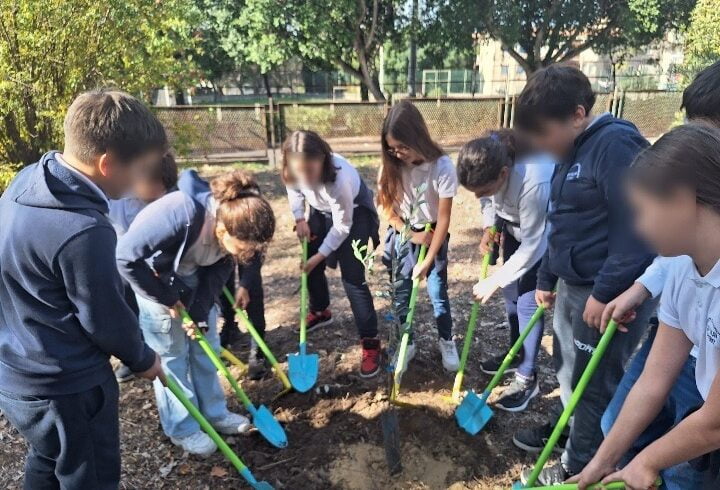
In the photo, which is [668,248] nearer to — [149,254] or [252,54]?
[149,254]

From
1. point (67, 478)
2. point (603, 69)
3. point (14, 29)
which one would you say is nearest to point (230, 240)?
point (67, 478)

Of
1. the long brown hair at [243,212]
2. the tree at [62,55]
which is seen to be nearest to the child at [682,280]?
the long brown hair at [243,212]

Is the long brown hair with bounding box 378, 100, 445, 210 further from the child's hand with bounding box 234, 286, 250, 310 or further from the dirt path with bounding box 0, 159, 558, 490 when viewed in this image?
the dirt path with bounding box 0, 159, 558, 490

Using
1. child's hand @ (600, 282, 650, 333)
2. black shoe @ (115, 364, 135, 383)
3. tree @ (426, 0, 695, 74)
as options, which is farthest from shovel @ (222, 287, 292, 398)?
tree @ (426, 0, 695, 74)

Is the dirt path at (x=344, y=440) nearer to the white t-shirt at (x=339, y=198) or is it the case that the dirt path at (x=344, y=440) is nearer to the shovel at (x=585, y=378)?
the shovel at (x=585, y=378)

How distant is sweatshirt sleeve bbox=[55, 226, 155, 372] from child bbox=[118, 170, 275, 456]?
1.85 ft

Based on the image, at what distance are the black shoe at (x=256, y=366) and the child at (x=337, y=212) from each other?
63 cm

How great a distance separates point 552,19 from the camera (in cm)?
1941

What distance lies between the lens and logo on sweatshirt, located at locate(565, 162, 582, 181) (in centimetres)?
200

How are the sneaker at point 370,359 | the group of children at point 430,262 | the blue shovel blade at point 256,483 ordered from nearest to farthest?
the group of children at point 430,262 < the blue shovel blade at point 256,483 < the sneaker at point 370,359

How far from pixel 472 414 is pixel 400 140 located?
1528mm

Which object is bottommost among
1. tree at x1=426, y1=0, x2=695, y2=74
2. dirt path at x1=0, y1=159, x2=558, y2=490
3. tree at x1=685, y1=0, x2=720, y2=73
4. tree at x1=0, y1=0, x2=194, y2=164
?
dirt path at x1=0, y1=159, x2=558, y2=490

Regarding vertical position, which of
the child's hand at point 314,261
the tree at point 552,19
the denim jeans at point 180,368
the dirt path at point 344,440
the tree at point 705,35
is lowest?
the dirt path at point 344,440

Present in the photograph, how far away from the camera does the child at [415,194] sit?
2.82 m
